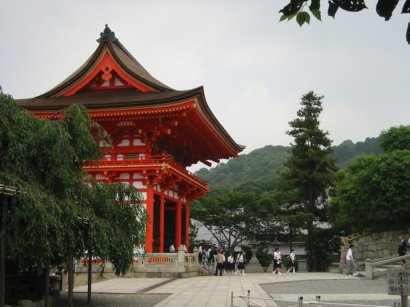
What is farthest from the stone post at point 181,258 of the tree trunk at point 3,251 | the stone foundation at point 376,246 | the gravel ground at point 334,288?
the tree trunk at point 3,251

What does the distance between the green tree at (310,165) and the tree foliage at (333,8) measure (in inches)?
1371

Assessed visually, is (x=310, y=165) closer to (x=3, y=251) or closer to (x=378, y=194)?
(x=378, y=194)

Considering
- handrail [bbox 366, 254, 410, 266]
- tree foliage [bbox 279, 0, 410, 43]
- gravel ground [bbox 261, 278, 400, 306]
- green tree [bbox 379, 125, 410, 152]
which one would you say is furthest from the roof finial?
tree foliage [bbox 279, 0, 410, 43]

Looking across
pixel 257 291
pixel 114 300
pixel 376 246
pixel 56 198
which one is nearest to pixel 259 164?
pixel 376 246

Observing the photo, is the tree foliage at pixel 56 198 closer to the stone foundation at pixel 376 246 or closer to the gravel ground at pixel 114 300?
the gravel ground at pixel 114 300

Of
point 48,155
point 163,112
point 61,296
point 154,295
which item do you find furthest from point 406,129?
point 48,155

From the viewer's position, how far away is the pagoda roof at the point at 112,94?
81.3ft

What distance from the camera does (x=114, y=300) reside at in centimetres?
1522

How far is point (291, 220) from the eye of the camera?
3738 centimetres

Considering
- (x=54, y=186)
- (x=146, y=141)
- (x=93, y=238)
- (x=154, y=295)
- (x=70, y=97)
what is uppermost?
(x=70, y=97)

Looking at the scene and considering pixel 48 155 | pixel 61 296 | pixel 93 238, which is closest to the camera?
pixel 48 155

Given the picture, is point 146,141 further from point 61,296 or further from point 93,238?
point 93,238

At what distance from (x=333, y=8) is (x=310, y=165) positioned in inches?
1426

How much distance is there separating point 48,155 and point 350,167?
26.7 metres
